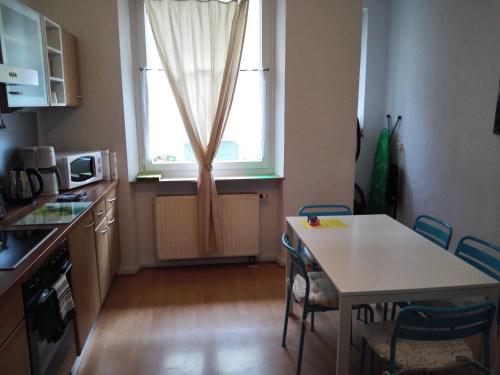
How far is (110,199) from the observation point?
3164 mm

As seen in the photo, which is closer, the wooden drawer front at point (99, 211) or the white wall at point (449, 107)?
the wooden drawer front at point (99, 211)

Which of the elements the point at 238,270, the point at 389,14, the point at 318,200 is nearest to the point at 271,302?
the point at 238,270

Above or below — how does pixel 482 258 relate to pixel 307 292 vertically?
above

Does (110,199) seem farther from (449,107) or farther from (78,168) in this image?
(449,107)

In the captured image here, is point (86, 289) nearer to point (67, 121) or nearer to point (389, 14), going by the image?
point (67, 121)

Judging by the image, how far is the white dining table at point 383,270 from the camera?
1671 millimetres

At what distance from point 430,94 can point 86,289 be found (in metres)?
3.21

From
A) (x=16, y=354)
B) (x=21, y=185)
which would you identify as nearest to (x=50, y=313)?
(x=16, y=354)

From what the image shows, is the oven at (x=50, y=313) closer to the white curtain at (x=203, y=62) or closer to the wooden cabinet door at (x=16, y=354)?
the wooden cabinet door at (x=16, y=354)

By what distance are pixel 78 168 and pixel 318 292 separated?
1941mm

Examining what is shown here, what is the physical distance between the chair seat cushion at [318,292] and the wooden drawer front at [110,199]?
1.54m

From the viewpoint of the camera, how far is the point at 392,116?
4281 mm

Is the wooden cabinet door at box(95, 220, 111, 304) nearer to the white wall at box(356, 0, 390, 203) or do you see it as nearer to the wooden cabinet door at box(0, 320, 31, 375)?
the wooden cabinet door at box(0, 320, 31, 375)

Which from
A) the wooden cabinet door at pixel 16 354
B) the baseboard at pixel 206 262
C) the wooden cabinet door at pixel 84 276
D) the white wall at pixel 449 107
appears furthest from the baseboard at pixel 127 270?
the white wall at pixel 449 107
